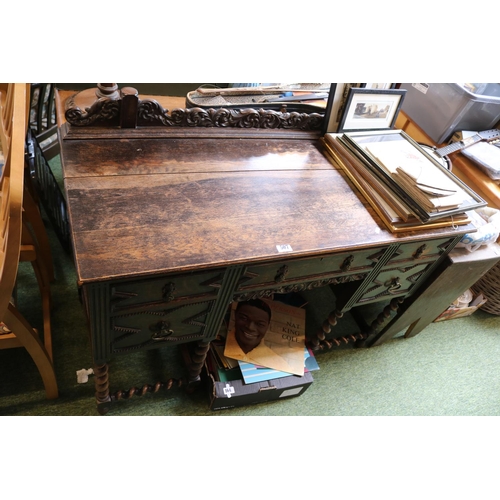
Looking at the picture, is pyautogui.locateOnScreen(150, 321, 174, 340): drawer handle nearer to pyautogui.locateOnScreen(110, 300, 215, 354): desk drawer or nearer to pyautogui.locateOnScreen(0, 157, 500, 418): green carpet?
pyautogui.locateOnScreen(110, 300, 215, 354): desk drawer

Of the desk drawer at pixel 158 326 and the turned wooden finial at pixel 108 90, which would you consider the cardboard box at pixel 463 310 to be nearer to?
the desk drawer at pixel 158 326

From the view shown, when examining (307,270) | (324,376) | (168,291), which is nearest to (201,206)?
(168,291)

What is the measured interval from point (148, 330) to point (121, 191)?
0.37 meters

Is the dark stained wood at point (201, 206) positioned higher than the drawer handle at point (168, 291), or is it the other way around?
the dark stained wood at point (201, 206)

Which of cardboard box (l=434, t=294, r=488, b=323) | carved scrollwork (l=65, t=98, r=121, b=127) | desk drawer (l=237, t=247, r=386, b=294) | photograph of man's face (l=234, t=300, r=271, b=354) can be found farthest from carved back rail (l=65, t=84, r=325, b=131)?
cardboard box (l=434, t=294, r=488, b=323)

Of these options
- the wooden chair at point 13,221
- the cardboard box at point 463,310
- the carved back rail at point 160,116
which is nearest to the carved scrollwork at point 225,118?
the carved back rail at point 160,116

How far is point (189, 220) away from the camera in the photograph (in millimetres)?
966

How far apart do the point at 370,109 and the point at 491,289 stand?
1178mm

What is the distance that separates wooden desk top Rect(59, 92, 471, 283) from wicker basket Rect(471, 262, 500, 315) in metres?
0.81

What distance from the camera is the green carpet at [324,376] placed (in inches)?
52.5

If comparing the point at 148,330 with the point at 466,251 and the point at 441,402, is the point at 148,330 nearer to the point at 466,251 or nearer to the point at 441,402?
the point at 466,251

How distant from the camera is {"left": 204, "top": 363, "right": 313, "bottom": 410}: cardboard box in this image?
1.30 m

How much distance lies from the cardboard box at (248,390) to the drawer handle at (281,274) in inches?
18.3

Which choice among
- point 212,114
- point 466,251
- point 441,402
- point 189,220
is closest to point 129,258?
point 189,220
